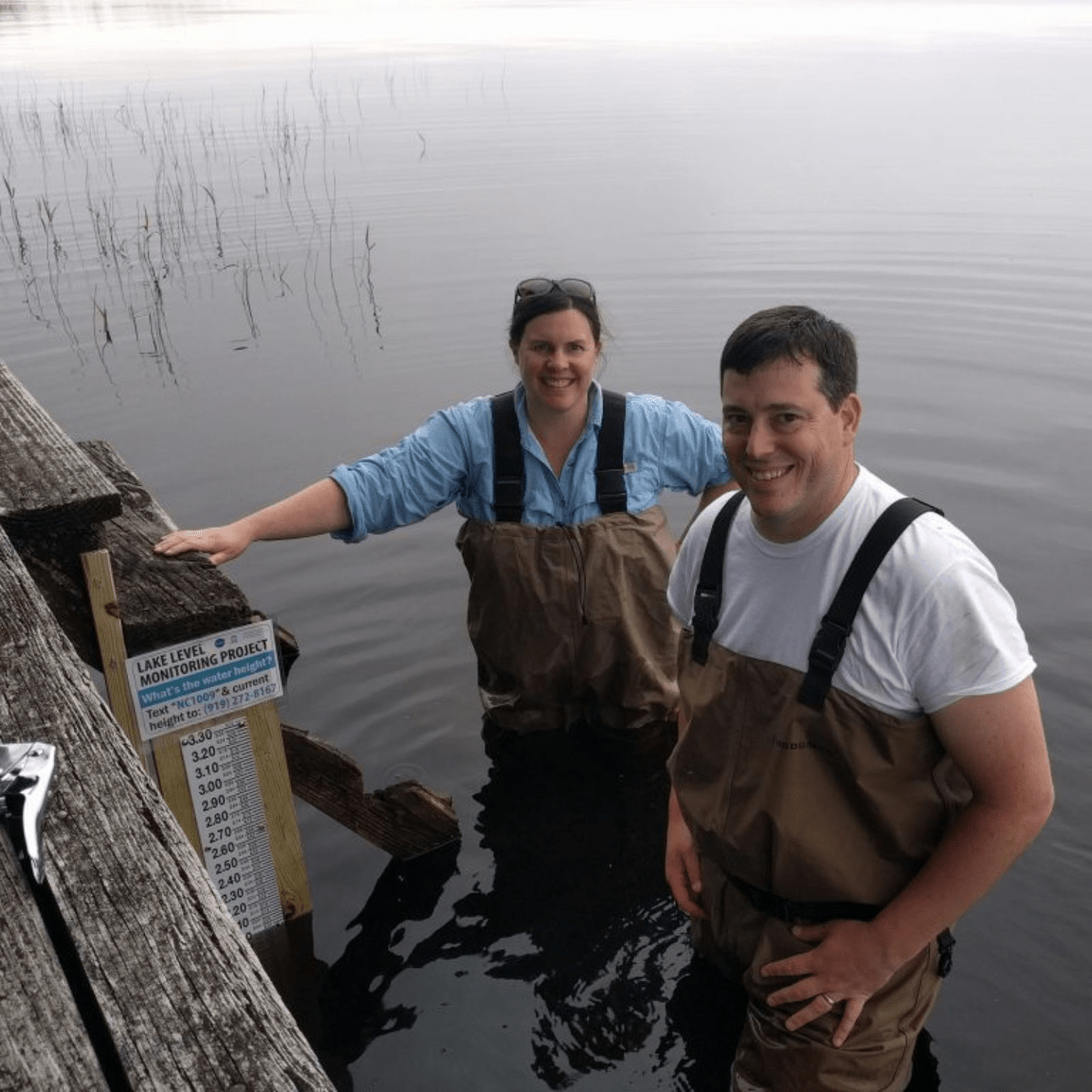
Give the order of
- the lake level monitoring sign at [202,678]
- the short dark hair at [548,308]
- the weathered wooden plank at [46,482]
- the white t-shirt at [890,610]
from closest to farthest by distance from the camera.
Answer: the white t-shirt at [890,610] → the weathered wooden plank at [46,482] → the lake level monitoring sign at [202,678] → the short dark hair at [548,308]

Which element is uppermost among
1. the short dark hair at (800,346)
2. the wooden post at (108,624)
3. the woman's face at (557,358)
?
the short dark hair at (800,346)

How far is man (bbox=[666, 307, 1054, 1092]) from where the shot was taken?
2662mm

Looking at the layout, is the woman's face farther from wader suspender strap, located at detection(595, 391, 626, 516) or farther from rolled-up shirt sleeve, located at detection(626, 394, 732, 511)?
rolled-up shirt sleeve, located at detection(626, 394, 732, 511)

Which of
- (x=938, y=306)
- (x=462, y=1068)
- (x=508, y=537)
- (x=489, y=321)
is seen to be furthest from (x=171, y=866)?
(x=938, y=306)

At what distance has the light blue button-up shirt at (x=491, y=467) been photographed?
15.3 feet

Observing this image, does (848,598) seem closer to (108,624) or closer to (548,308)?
(108,624)

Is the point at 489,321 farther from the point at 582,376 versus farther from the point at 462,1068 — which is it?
the point at 462,1068

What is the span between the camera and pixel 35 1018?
1.45 meters

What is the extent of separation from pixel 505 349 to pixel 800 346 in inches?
348

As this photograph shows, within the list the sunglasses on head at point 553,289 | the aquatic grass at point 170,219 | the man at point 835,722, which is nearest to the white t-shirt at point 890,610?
the man at point 835,722

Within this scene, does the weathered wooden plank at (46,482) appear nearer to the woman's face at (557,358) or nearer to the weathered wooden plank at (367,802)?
the weathered wooden plank at (367,802)

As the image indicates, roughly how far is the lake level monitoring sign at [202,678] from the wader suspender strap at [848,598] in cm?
153

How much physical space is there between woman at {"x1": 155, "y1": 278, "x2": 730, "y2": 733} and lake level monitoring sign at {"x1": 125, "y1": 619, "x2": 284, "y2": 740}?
96 cm

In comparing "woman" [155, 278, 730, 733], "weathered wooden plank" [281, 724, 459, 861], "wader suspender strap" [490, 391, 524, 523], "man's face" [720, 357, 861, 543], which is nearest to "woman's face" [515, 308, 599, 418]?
"woman" [155, 278, 730, 733]
